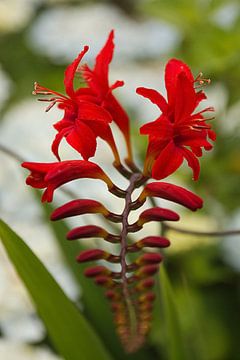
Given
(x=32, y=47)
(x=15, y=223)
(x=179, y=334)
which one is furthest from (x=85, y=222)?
(x=32, y=47)

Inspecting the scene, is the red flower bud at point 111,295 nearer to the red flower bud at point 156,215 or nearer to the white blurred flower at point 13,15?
the red flower bud at point 156,215

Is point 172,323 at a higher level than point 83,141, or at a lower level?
lower

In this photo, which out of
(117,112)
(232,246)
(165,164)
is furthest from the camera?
(232,246)

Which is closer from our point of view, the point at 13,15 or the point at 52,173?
the point at 52,173

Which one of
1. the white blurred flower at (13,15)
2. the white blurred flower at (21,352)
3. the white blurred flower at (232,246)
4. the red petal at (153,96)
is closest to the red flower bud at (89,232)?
the red petal at (153,96)

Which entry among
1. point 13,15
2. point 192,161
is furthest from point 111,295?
point 13,15

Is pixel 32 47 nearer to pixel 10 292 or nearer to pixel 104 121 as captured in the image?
pixel 10 292

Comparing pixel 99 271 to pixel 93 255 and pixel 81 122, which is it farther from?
pixel 81 122
